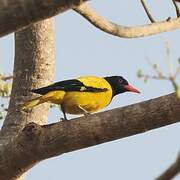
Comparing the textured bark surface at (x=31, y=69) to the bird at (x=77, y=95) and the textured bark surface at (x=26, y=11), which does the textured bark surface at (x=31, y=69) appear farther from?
the textured bark surface at (x=26, y=11)

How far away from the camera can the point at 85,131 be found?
8.96 feet

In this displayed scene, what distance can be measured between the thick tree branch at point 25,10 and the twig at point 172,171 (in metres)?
0.96

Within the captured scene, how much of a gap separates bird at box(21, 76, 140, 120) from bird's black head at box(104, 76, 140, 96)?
1.97ft

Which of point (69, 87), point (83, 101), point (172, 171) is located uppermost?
point (69, 87)

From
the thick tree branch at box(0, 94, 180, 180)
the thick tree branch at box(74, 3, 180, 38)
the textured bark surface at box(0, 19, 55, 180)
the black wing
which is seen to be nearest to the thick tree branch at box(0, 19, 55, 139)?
the textured bark surface at box(0, 19, 55, 180)

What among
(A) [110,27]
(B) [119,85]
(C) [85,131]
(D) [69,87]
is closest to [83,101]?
(D) [69,87]

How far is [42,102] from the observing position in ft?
14.0

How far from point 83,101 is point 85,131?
1.80 m

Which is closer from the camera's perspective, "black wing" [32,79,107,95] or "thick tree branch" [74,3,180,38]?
"thick tree branch" [74,3,180,38]

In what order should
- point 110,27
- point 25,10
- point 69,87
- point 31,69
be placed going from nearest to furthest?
point 25,10 → point 110,27 → point 31,69 → point 69,87

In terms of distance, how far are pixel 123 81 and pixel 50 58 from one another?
1.40 m

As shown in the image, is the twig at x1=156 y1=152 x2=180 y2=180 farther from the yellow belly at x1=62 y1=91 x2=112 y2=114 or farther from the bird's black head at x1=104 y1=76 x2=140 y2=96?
the bird's black head at x1=104 y1=76 x2=140 y2=96

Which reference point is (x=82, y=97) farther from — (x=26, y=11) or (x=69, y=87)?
(x=26, y=11)

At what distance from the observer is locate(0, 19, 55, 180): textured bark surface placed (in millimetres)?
4121
